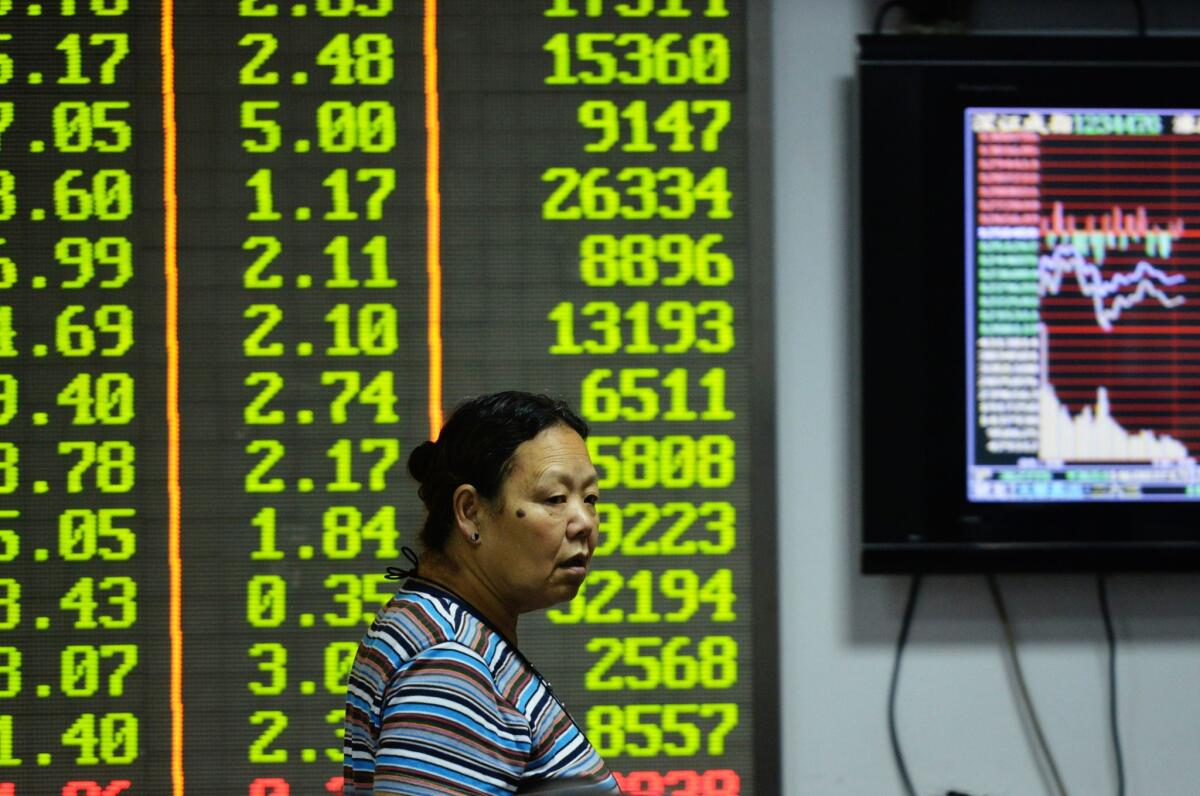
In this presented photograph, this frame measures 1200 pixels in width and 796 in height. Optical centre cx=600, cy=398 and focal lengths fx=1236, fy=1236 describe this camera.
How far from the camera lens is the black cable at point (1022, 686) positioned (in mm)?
2273

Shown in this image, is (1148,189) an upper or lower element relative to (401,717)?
upper

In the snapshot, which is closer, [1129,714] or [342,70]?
[342,70]

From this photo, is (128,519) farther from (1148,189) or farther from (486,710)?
(1148,189)

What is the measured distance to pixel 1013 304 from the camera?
7.27ft

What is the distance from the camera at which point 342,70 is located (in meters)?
2.15

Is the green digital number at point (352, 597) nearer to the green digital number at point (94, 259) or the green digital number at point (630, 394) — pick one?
the green digital number at point (630, 394)

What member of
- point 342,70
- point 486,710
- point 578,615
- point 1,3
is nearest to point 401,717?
point 486,710

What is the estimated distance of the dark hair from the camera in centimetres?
117

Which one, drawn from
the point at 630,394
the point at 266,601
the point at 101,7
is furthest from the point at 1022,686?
the point at 101,7

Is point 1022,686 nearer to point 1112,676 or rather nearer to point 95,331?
point 1112,676

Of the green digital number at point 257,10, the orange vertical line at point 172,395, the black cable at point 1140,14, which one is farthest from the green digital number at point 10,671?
the black cable at point 1140,14

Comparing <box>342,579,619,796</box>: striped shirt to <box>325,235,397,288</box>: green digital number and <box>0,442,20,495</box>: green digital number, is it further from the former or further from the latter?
<box>0,442,20,495</box>: green digital number

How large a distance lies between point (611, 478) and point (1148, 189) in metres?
1.10

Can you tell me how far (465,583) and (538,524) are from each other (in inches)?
3.6
